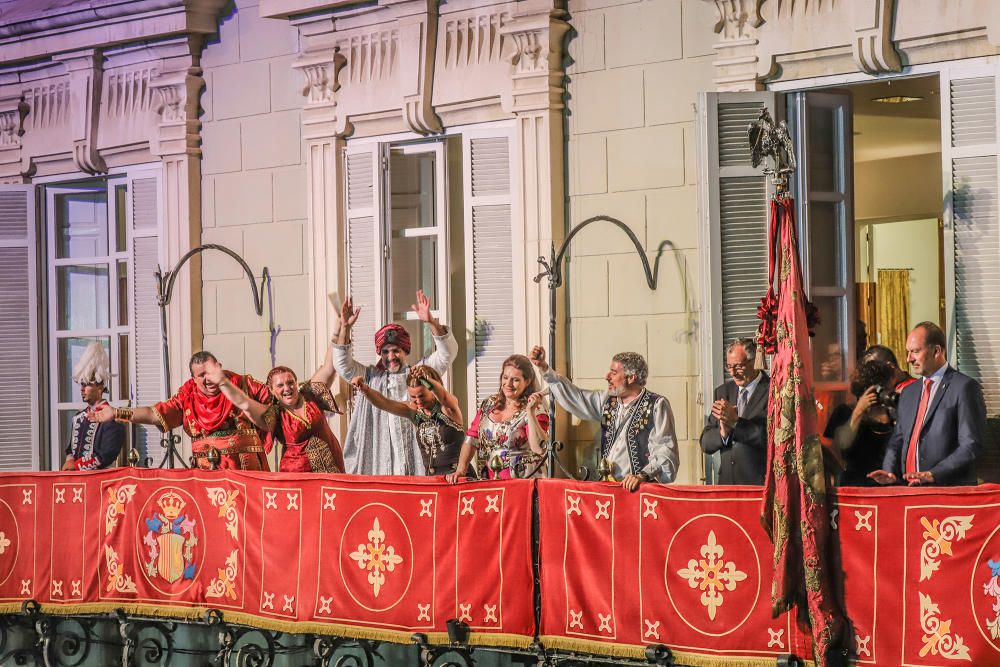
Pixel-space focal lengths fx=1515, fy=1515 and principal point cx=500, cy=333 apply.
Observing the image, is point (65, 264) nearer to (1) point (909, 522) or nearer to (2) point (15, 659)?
(2) point (15, 659)

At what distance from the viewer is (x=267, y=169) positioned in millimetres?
9828

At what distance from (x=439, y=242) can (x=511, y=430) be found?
2.14 m

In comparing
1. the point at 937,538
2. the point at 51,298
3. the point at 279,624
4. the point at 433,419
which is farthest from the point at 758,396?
the point at 51,298

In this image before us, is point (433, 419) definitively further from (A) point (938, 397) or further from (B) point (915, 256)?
(B) point (915, 256)

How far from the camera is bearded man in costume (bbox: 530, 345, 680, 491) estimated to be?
22.5 ft

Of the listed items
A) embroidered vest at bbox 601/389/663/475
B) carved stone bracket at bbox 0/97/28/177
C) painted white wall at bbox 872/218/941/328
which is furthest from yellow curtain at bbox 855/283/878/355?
carved stone bracket at bbox 0/97/28/177

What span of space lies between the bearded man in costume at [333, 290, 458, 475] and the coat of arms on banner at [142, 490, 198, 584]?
1.02m

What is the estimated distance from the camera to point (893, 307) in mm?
11758

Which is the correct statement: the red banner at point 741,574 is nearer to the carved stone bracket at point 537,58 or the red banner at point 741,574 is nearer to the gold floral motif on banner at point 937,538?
the gold floral motif on banner at point 937,538

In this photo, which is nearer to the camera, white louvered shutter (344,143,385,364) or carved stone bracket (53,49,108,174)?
white louvered shutter (344,143,385,364)

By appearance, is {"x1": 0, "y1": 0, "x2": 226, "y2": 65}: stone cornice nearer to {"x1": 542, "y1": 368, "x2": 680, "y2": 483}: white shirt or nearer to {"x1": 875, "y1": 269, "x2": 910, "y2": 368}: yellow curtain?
{"x1": 542, "y1": 368, "x2": 680, "y2": 483}: white shirt

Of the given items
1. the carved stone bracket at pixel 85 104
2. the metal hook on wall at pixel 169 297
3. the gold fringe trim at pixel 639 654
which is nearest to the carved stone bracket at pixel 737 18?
the gold fringe trim at pixel 639 654

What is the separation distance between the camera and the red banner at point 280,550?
6734 millimetres

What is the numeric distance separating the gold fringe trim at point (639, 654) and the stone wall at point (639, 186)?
1.71m
